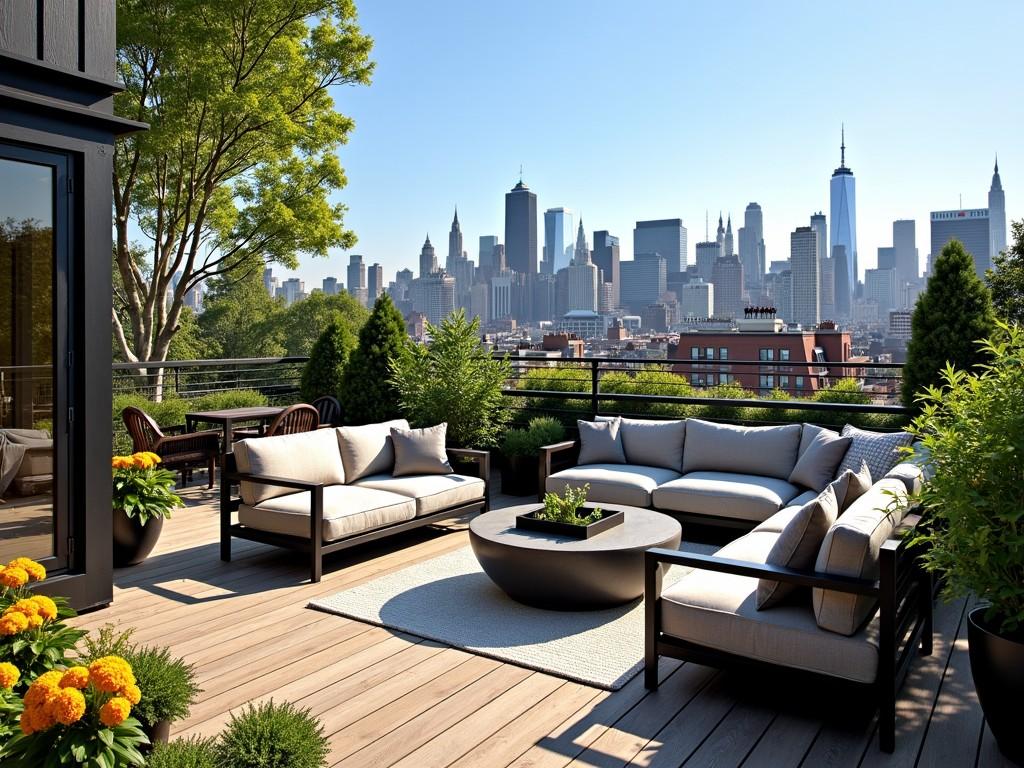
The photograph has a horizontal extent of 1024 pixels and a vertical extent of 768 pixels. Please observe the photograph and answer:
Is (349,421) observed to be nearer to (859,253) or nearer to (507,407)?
(507,407)

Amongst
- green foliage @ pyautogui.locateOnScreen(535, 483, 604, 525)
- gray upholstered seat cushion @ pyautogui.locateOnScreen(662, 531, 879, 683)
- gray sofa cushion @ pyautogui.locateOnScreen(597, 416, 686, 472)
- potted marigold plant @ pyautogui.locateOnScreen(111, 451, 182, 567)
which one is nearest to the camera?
gray upholstered seat cushion @ pyautogui.locateOnScreen(662, 531, 879, 683)

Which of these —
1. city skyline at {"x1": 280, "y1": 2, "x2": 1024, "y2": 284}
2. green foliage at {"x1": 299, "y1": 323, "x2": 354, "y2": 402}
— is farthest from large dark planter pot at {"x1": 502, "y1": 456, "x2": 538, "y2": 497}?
city skyline at {"x1": 280, "y1": 2, "x2": 1024, "y2": 284}

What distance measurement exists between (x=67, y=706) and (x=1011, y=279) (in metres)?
11.4

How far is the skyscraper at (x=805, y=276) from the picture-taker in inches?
2425

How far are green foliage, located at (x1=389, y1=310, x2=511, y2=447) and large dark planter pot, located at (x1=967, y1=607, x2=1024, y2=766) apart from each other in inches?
193

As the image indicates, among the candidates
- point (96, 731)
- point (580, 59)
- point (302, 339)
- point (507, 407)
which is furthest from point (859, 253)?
point (96, 731)

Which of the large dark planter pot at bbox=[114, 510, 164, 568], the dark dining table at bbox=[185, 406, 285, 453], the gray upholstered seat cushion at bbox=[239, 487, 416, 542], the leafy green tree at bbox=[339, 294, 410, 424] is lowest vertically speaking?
the large dark planter pot at bbox=[114, 510, 164, 568]

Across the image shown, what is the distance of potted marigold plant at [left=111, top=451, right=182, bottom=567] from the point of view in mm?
4805

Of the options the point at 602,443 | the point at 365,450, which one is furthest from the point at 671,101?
the point at 365,450

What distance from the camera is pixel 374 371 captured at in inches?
315

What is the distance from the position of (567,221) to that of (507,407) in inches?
4429

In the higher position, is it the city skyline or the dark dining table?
the city skyline

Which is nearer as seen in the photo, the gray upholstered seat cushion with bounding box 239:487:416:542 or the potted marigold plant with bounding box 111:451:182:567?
the gray upholstered seat cushion with bounding box 239:487:416:542

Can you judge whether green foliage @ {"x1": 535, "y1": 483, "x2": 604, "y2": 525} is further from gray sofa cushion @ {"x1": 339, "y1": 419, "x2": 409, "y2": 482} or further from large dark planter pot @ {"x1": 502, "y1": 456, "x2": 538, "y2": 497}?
large dark planter pot @ {"x1": 502, "y1": 456, "x2": 538, "y2": 497}
